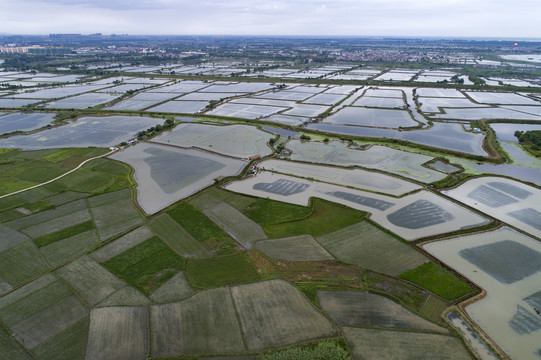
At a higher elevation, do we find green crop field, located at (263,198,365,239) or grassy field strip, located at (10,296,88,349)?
green crop field, located at (263,198,365,239)

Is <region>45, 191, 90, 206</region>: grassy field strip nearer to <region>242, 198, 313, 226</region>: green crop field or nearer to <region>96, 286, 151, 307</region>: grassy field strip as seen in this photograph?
<region>96, 286, 151, 307</region>: grassy field strip

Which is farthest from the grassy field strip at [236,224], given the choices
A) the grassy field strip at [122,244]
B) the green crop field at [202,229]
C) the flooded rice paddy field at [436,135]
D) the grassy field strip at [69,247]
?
the flooded rice paddy field at [436,135]

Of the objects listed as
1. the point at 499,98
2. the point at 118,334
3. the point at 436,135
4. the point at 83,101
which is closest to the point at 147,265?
the point at 118,334

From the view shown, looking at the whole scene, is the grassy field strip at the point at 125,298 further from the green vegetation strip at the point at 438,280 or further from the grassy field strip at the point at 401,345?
the green vegetation strip at the point at 438,280

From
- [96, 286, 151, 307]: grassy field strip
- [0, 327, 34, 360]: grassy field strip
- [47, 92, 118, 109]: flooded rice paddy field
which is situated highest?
[47, 92, 118, 109]: flooded rice paddy field

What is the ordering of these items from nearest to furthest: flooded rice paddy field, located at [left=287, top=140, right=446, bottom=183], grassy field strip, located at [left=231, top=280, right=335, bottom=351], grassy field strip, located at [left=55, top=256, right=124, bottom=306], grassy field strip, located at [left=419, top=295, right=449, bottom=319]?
grassy field strip, located at [left=231, top=280, right=335, bottom=351]
grassy field strip, located at [left=419, top=295, right=449, bottom=319]
grassy field strip, located at [left=55, top=256, right=124, bottom=306]
flooded rice paddy field, located at [left=287, top=140, right=446, bottom=183]

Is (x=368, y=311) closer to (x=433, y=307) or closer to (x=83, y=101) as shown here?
(x=433, y=307)

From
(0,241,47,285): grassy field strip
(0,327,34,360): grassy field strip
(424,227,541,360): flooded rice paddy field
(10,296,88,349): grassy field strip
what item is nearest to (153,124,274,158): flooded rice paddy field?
(0,241,47,285): grassy field strip
